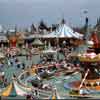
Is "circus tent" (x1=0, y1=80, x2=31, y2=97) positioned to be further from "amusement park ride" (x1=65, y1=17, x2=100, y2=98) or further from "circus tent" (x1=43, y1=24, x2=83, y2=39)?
"circus tent" (x1=43, y1=24, x2=83, y2=39)

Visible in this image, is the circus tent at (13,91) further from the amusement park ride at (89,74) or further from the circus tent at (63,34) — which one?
the circus tent at (63,34)

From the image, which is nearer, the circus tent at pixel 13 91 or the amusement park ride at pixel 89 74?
the circus tent at pixel 13 91

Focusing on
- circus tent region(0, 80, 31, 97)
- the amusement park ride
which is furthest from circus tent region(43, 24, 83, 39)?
circus tent region(0, 80, 31, 97)

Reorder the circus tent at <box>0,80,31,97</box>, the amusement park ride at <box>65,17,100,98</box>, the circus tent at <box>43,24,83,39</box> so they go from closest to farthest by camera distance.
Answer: the circus tent at <box>0,80,31,97</box>, the amusement park ride at <box>65,17,100,98</box>, the circus tent at <box>43,24,83,39</box>

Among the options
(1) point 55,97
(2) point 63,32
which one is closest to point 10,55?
(2) point 63,32

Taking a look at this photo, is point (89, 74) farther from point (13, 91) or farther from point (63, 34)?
point (63, 34)

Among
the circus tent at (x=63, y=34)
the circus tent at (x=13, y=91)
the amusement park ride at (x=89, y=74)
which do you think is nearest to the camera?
the circus tent at (x=13, y=91)

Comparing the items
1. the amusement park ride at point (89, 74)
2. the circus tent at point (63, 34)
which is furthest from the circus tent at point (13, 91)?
the circus tent at point (63, 34)

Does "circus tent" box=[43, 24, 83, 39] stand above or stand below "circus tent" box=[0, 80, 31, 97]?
above

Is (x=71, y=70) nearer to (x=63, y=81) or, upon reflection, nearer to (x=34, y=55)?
(x=63, y=81)

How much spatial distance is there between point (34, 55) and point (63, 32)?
11.9 metres

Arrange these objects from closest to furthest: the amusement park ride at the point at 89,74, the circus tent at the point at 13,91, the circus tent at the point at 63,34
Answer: the circus tent at the point at 13,91
the amusement park ride at the point at 89,74
the circus tent at the point at 63,34

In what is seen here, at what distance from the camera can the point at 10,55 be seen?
4062 centimetres

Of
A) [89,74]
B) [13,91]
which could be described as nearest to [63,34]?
[89,74]
